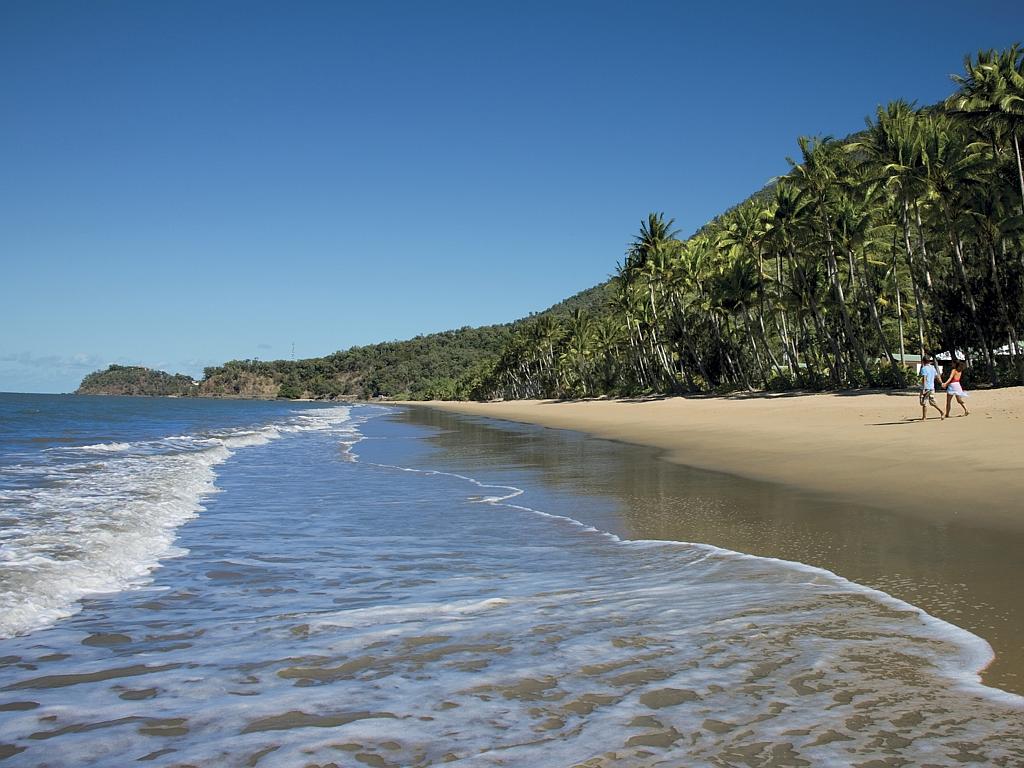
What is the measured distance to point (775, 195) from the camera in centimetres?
4219

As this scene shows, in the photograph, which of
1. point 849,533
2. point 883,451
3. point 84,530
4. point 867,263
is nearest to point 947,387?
point 883,451

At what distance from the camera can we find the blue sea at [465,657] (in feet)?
9.57

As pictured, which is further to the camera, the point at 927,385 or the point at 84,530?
the point at 927,385

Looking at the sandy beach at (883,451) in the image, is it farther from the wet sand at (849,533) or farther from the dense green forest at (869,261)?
the dense green forest at (869,261)

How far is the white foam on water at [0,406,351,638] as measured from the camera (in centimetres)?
551

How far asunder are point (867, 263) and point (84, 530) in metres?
41.1

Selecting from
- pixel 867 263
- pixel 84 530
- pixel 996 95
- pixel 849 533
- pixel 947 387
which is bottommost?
pixel 849 533

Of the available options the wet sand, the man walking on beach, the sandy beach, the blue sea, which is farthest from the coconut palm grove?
the blue sea

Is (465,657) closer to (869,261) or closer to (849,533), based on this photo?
(849,533)

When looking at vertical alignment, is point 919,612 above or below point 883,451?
below

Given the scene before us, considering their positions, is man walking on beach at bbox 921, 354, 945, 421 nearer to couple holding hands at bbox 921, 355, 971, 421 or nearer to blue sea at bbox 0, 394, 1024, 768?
couple holding hands at bbox 921, 355, 971, 421

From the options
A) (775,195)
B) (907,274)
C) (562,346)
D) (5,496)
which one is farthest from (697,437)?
(562,346)

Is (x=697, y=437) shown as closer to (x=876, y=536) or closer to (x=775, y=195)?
(x=876, y=536)

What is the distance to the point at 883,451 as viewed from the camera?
1391cm
